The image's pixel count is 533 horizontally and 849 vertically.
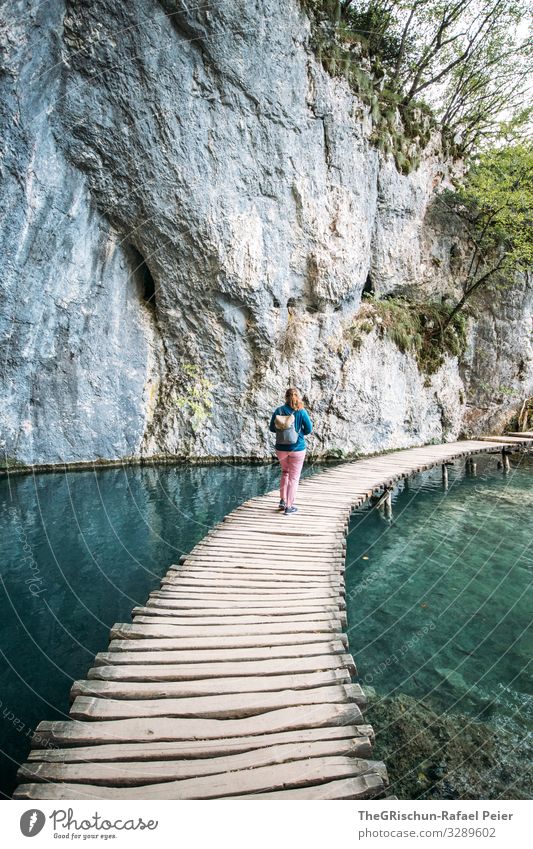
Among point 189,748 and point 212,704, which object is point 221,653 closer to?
point 212,704

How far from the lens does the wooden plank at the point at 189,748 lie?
8.43 feet

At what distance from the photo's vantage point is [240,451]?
17.0 metres

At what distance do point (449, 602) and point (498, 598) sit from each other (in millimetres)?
855

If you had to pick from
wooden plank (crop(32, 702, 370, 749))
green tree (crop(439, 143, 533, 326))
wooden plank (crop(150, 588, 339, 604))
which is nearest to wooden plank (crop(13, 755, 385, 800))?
wooden plank (crop(32, 702, 370, 749))

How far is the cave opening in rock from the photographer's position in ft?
51.3

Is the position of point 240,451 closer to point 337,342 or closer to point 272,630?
point 337,342

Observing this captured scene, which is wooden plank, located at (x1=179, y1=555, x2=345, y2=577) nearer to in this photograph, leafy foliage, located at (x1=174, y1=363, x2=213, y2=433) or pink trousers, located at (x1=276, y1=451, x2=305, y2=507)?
pink trousers, located at (x1=276, y1=451, x2=305, y2=507)

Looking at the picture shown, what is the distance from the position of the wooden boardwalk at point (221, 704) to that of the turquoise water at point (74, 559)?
1.18 metres

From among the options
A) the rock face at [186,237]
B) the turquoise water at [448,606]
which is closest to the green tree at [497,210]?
the rock face at [186,237]

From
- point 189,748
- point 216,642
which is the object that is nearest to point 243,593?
point 216,642

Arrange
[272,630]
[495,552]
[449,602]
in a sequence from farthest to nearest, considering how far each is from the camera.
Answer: [495,552], [449,602], [272,630]

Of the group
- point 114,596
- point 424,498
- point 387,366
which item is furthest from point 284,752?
point 387,366

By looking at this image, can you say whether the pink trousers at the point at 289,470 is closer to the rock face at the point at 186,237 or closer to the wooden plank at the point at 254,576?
the wooden plank at the point at 254,576

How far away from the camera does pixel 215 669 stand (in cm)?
351
